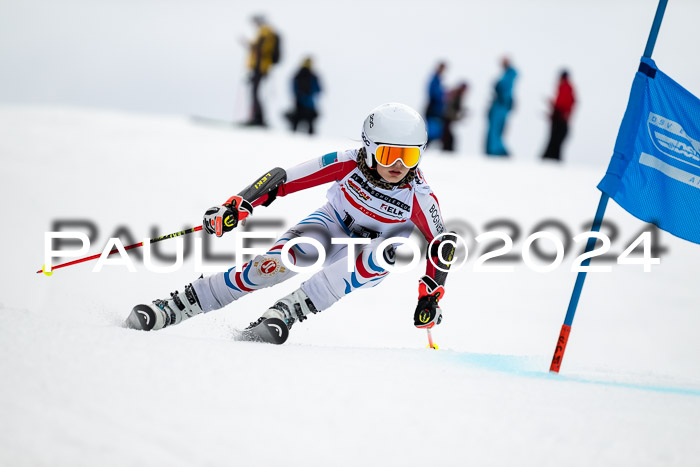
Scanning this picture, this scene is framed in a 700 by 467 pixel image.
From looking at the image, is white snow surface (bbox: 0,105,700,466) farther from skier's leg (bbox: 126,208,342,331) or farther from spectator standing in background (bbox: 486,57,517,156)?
spectator standing in background (bbox: 486,57,517,156)

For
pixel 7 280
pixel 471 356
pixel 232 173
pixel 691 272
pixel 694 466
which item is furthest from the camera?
pixel 232 173

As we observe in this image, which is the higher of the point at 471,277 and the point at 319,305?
the point at 319,305

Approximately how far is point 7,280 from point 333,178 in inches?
155

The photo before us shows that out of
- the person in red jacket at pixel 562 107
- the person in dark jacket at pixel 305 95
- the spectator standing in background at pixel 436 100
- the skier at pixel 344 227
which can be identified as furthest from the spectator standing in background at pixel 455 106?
the skier at pixel 344 227

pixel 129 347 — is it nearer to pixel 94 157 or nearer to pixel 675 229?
pixel 675 229

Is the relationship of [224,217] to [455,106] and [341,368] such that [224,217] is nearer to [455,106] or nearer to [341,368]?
[341,368]

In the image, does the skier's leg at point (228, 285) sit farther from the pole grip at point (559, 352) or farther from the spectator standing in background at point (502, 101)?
the spectator standing in background at point (502, 101)

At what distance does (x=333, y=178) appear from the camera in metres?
4.74

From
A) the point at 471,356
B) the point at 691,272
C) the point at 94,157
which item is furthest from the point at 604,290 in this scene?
the point at 94,157

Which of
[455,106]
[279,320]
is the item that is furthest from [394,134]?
[455,106]

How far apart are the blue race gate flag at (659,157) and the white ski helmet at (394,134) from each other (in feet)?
3.47

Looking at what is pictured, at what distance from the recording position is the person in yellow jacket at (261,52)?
13.2 m

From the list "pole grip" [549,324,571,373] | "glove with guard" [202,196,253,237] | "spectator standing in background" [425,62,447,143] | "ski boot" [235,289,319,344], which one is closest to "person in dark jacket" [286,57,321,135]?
"spectator standing in background" [425,62,447,143]

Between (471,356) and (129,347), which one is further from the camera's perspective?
(471,356)
